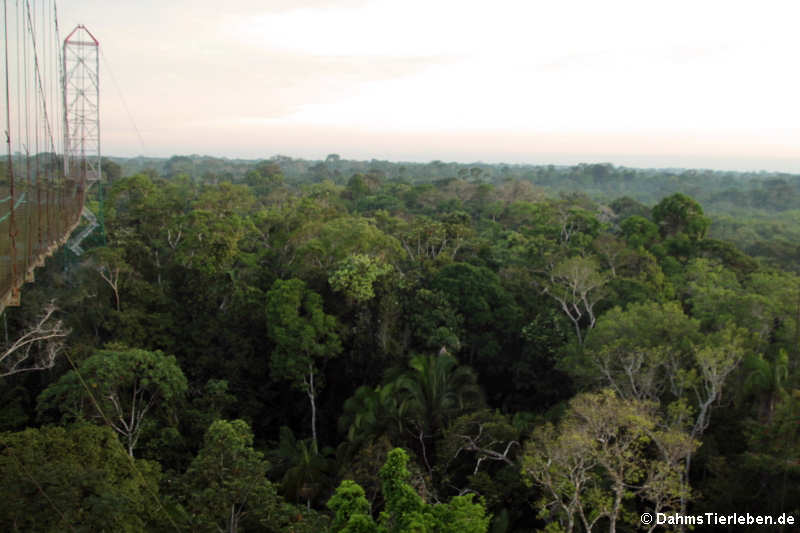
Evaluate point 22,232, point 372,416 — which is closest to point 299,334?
point 372,416

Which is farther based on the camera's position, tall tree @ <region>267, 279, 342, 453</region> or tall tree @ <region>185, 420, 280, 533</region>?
tall tree @ <region>267, 279, 342, 453</region>

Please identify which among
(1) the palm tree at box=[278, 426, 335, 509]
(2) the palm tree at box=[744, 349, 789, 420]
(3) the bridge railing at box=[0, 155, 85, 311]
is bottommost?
(1) the palm tree at box=[278, 426, 335, 509]

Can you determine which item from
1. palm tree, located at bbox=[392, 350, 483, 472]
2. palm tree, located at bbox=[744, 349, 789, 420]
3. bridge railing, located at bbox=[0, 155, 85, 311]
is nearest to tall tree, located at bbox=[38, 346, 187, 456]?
bridge railing, located at bbox=[0, 155, 85, 311]

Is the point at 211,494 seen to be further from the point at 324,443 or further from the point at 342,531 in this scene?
the point at 324,443

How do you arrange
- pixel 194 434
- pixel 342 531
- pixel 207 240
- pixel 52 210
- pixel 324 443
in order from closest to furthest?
pixel 342 531
pixel 52 210
pixel 194 434
pixel 324 443
pixel 207 240

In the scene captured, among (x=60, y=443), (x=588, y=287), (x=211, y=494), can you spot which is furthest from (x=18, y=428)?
(x=588, y=287)

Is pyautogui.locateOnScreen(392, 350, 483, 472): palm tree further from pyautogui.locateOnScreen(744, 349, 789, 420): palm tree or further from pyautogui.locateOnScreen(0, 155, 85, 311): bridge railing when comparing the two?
pyautogui.locateOnScreen(0, 155, 85, 311): bridge railing

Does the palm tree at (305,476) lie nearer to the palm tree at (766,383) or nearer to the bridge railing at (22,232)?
the bridge railing at (22,232)

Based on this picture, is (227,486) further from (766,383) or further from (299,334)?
(766,383)
